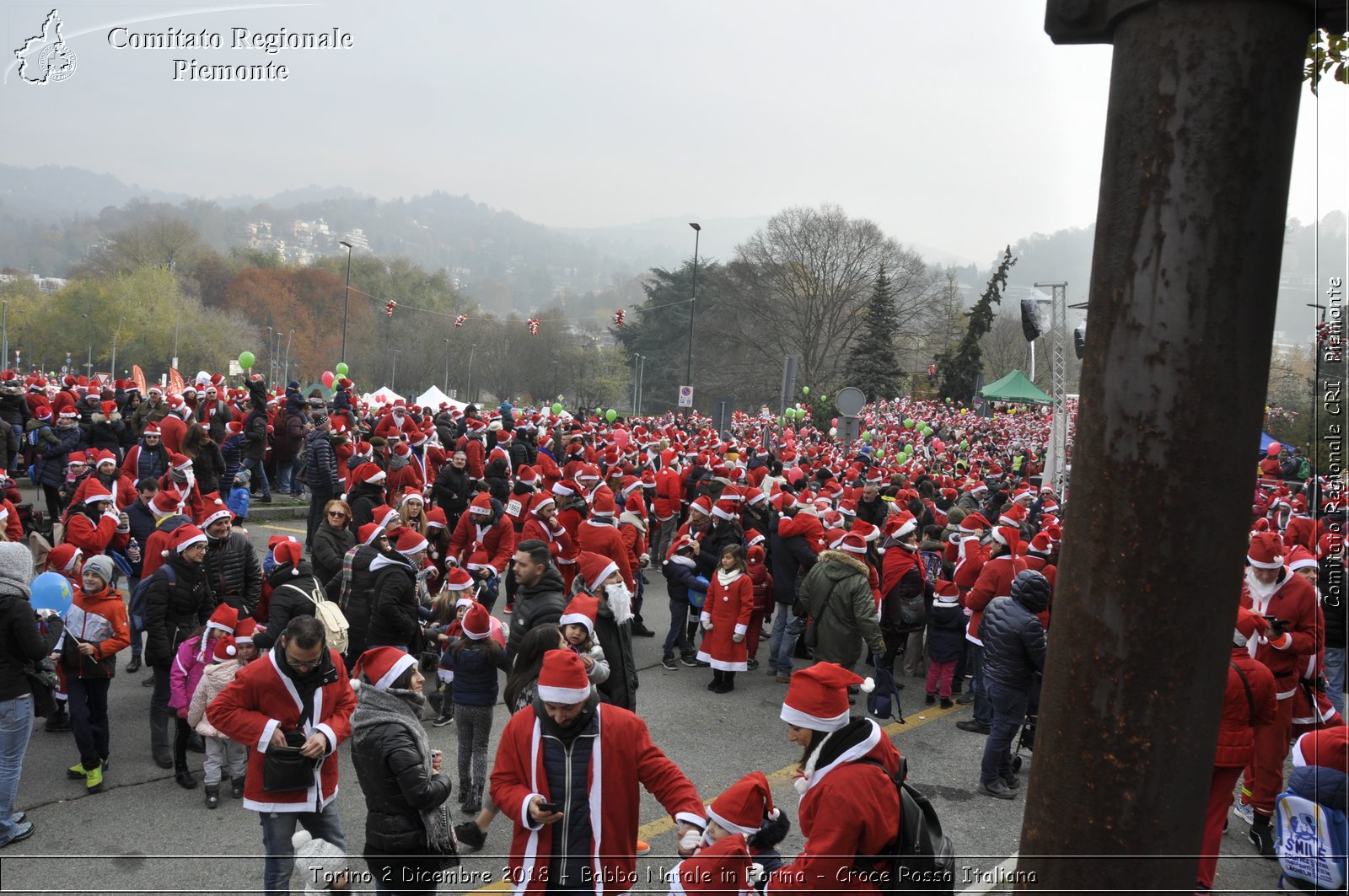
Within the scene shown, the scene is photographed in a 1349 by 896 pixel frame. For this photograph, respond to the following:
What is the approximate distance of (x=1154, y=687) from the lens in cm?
157

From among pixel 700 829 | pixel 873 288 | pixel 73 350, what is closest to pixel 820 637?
pixel 700 829

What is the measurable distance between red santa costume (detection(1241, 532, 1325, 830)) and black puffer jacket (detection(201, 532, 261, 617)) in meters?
7.20

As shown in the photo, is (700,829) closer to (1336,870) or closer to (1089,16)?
(1336,870)

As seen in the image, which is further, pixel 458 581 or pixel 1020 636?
pixel 1020 636

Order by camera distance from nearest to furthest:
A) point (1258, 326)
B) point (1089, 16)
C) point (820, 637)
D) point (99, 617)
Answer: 1. point (1258, 326)
2. point (1089, 16)
3. point (99, 617)
4. point (820, 637)

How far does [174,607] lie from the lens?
6629mm

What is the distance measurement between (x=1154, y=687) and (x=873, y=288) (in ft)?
164

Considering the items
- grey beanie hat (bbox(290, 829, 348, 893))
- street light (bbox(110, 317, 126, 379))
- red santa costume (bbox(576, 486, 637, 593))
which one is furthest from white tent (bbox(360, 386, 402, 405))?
street light (bbox(110, 317, 126, 379))

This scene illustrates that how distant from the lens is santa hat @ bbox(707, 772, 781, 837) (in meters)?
3.58

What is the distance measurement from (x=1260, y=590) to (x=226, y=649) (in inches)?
295

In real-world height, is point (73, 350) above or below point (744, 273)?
below

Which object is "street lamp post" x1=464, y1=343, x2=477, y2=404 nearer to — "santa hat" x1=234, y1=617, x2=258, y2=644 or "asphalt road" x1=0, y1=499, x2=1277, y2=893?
"asphalt road" x1=0, y1=499, x2=1277, y2=893

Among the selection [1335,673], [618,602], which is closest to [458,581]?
[618,602]

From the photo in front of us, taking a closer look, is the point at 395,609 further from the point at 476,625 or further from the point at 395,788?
the point at 395,788
